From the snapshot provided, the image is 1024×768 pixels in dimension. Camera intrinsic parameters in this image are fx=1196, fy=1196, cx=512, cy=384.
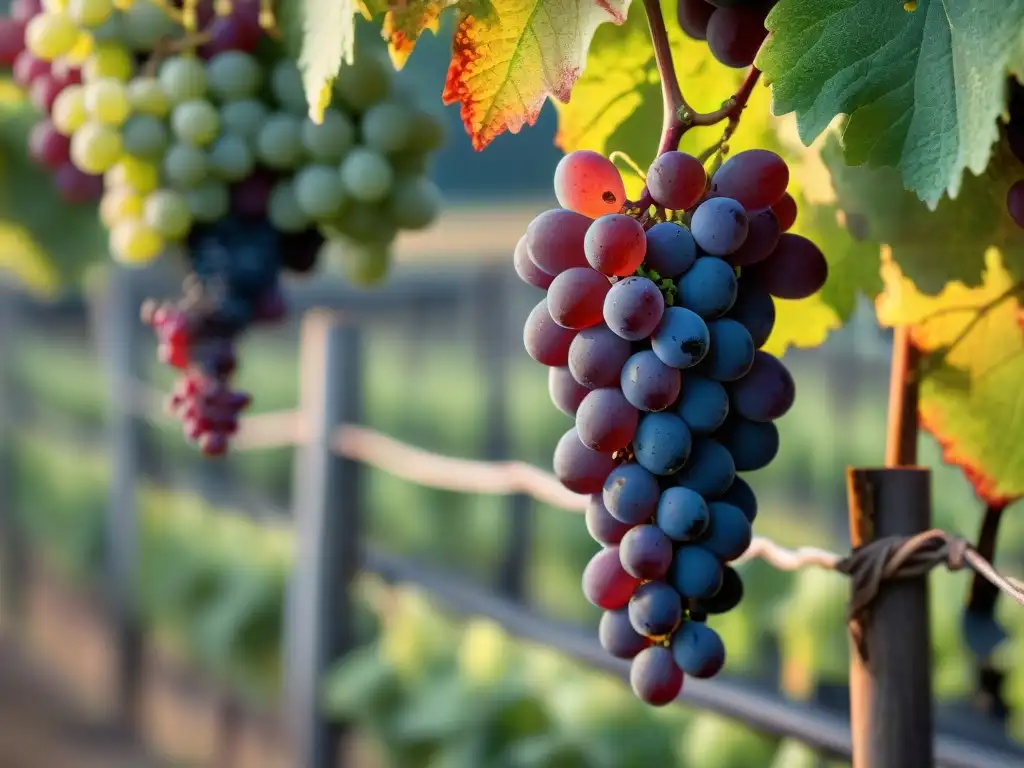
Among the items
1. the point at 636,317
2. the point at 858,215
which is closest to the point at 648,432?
the point at 636,317

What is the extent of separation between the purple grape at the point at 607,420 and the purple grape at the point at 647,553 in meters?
0.03

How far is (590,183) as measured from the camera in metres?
0.44

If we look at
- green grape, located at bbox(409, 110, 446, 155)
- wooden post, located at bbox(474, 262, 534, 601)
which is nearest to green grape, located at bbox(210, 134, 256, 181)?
green grape, located at bbox(409, 110, 446, 155)

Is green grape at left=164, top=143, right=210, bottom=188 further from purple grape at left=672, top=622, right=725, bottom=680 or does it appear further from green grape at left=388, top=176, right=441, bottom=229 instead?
purple grape at left=672, top=622, right=725, bottom=680

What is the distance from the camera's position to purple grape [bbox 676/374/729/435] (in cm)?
44

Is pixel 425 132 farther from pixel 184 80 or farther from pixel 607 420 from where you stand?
pixel 607 420

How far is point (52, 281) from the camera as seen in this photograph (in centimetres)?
105

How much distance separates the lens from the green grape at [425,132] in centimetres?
75

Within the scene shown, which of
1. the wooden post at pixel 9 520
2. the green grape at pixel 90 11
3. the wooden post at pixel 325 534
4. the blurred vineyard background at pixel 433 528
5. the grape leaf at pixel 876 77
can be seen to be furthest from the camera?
the wooden post at pixel 9 520

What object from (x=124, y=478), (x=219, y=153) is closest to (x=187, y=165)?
(x=219, y=153)

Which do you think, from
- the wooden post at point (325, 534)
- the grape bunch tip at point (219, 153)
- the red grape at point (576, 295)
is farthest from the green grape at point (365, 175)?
the wooden post at point (325, 534)

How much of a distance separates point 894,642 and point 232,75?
0.49m

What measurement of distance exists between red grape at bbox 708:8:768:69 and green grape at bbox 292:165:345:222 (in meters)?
0.34

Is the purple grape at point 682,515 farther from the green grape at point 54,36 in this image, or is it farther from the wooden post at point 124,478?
the wooden post at point 124,478
